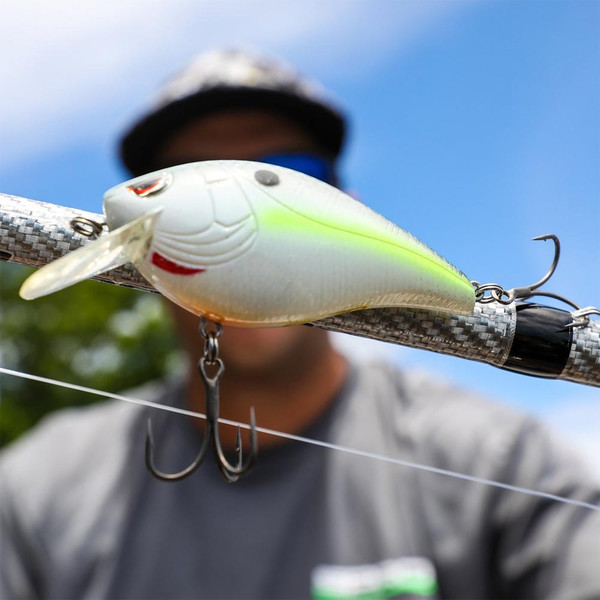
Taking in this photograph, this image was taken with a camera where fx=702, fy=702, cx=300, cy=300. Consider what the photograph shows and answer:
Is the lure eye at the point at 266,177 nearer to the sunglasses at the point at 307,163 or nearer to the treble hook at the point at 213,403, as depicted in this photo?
the treble hook at the point at 213,403

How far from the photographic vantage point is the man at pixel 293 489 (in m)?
1.84

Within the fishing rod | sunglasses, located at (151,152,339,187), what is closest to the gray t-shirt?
sunglasses, located at (151,152,339,187)

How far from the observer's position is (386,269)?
0.38 metres

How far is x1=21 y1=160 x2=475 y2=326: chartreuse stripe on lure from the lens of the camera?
35 centimetres

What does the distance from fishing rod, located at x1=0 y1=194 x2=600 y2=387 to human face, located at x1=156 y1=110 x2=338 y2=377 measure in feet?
5.30

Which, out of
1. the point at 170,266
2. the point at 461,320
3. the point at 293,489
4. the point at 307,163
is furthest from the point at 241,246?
the point at 307,163

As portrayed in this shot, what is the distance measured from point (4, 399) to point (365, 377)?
16.6 feet

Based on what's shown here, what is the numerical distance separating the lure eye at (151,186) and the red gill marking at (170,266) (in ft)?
0.11

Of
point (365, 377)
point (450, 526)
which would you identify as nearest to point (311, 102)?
point (365, 377)

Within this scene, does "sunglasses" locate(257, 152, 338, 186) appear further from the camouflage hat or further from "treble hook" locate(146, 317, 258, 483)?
"treble hook" locate(146, 317, 258, 483)

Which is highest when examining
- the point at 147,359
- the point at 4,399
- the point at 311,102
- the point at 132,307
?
the point at 311,102

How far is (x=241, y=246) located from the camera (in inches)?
13.9

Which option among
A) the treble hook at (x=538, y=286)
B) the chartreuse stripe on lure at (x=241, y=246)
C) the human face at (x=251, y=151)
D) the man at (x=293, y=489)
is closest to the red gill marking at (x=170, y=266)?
the chartreuse stripe on lure at (x=241, y=246)

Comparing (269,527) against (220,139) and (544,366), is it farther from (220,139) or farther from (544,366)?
(544,366)
